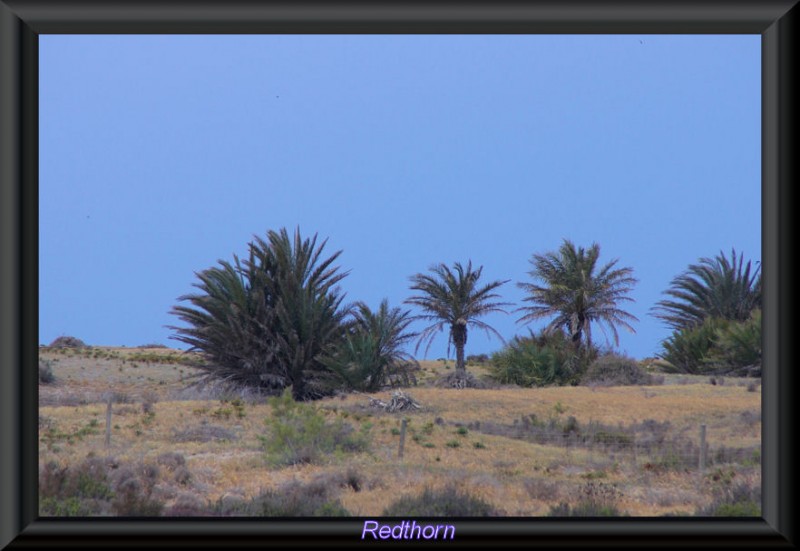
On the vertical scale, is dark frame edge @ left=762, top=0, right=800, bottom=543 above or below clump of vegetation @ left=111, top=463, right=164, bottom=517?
above

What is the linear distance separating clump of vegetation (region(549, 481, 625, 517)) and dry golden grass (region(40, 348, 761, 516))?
0.16m

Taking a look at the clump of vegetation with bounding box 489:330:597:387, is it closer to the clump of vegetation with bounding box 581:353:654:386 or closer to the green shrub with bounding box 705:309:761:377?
the clump of vegetation with bounding box 581:353:654:386

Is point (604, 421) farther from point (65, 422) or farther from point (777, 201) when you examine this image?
point (777, 201)

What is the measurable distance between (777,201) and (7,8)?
456 cm

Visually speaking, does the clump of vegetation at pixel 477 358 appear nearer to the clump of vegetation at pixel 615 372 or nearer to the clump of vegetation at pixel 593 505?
the clump of vegetation at pixel 615 372

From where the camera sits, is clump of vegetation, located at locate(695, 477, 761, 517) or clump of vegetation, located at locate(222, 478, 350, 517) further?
clump of vegetation, located at locate(222, 478, 350, 517)

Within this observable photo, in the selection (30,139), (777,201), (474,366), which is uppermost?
(30,139)

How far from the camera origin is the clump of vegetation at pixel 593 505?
658 cm

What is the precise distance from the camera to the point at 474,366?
131 ft

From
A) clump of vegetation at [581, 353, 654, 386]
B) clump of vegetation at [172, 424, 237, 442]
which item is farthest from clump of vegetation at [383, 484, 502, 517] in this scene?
clump of vegetation at [581, 353, 654, 386]

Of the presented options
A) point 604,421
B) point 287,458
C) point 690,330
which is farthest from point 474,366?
point 287,458

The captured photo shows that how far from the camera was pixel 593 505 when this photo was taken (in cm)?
708

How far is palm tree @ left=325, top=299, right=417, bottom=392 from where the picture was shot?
22781 millimetres

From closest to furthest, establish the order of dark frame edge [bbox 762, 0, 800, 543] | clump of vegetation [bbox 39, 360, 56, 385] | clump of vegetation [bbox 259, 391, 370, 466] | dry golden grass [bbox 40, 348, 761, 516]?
1. dark frame edge [bbox 762, 0, 800, 543]
2. dry golden grass [bbox 40, 348, 761, 516]
3. clump of vegetation [bbox 259, 391, 370, 466]
4. clump of vegetation [bbox 39, 360, 56, 385]
